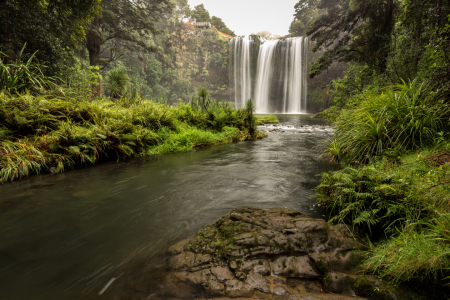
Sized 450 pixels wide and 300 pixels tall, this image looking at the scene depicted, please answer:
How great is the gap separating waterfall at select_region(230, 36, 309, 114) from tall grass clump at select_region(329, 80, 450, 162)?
3256 centimetres

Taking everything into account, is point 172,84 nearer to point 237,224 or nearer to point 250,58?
point 250,58

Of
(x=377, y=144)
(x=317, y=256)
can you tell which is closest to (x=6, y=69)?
(x=317, y=256)

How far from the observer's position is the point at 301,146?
9.24 metres

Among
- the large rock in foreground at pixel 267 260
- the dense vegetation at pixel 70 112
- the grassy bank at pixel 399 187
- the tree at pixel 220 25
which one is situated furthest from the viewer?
the tree at pixel 220 25

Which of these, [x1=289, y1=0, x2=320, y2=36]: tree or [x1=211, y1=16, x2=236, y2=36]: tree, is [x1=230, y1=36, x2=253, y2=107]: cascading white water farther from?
[x1=211, y1=16, x2=236, y2=36]: tree

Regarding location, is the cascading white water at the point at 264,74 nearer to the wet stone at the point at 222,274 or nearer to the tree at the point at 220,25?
the tree at the point at 220,25

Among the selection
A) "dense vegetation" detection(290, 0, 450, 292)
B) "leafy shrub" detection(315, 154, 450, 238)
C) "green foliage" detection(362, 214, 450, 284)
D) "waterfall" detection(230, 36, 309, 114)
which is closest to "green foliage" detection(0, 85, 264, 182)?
"dense vegetation" detection(290, 0, 450, 292)

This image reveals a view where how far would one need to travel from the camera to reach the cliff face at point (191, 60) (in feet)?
134

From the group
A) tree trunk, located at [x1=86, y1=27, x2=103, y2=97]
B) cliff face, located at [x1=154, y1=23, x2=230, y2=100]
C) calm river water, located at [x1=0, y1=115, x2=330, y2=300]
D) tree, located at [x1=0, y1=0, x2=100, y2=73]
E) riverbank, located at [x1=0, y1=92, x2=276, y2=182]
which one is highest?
cliff face, located at [x1=154, y1=23, x2=230, y2=100]

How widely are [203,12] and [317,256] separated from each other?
57122 mm

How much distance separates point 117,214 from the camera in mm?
3350

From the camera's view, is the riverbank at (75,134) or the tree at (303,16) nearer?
the riverbank at (75,134)

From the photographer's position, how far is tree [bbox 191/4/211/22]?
48.9 meters

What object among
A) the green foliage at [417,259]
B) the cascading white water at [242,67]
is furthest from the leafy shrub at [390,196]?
the cascading white water at [242,67]
